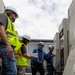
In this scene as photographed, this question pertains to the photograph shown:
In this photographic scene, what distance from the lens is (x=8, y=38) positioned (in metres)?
3.31

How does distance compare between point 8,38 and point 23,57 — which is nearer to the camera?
point 8,38

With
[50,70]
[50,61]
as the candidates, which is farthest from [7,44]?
[50,70]

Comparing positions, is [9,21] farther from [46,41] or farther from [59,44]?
[46,41]

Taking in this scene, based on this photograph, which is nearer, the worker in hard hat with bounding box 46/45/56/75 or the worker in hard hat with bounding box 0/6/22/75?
the worker in hard hat with bounding box 0/6/22/75

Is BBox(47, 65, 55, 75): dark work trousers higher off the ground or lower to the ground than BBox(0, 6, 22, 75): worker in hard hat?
lower

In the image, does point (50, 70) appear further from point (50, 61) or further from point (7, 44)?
point (7, 44)

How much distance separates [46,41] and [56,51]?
5.82 feet

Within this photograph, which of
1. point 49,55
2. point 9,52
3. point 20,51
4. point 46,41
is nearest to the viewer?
point 9,52

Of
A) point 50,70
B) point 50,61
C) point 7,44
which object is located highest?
point 7,44

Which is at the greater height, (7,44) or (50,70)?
(7,44)

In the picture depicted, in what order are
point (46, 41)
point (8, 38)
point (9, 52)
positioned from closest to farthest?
1. point (9, 52)
2. point (8, 38)
3. point (46, 41)

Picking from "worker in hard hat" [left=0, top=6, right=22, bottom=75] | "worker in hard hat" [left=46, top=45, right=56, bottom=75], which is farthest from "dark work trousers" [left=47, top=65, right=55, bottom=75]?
"worker in hard hat" [left=0, top=6, right=22, bottom=75]

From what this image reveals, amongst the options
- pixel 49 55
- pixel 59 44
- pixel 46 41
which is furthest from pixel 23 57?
pixel 46 41

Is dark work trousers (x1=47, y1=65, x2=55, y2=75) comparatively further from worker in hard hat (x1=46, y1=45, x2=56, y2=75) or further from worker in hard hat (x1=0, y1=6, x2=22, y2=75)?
worker in hard hat (x1=0, y1=6, x2=22, y2=75)
